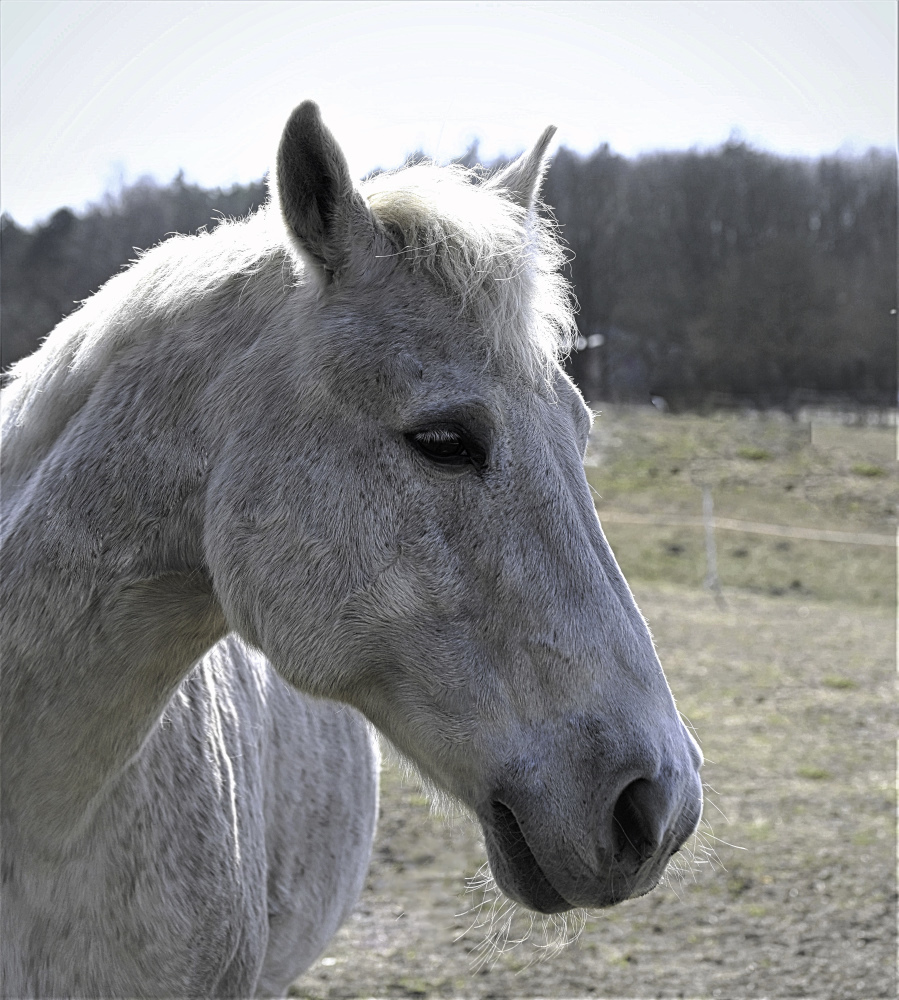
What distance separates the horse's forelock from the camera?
167 centimetres

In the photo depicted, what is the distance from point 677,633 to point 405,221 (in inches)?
347

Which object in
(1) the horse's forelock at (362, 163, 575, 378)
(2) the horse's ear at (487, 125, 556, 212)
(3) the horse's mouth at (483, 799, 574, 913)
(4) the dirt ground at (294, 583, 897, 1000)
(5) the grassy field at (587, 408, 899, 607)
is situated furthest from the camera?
(5) the grassy field at (587, 408, 899, 607)

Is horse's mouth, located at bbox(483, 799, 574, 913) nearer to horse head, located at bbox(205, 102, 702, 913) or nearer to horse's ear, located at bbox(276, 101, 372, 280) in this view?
horse head, located at bbox(205, 102, 702, 913)

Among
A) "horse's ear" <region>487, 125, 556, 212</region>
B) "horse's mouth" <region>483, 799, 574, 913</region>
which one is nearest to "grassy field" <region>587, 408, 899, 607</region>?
"horse's ear" <region>487, 125, 556, 212</region>

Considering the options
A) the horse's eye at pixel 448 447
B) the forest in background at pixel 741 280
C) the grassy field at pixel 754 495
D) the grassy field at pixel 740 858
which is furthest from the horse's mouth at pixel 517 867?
the forest in background at pixel 741 280

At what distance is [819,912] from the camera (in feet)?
14.7

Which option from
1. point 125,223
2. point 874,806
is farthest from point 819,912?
point 125,223

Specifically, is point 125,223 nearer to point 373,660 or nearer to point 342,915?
point 342,915

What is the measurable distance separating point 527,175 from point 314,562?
1107mm

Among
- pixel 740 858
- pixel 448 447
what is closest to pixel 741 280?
pixel 740 858

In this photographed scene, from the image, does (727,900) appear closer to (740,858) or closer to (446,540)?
(740,858)

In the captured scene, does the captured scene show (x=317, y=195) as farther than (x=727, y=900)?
No

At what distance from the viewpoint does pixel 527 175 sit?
2.06m

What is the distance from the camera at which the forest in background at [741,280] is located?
27219 mm
